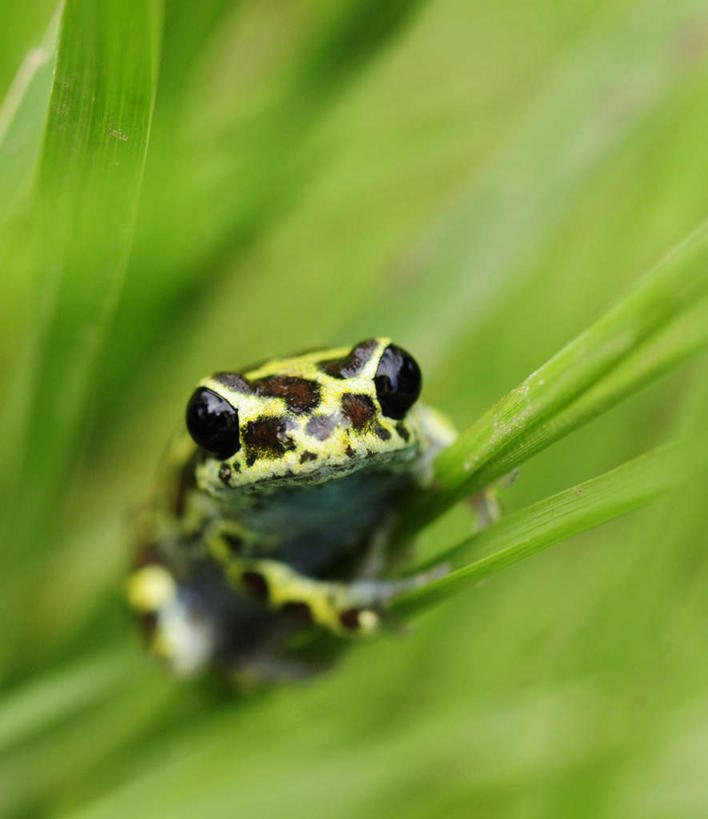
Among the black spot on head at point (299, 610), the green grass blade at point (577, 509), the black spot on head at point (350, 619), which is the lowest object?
the green grass blade at point (577, 509)

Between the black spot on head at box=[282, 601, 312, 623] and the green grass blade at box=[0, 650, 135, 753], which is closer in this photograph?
the black spot on head at box=[282, 601, 312, 623]

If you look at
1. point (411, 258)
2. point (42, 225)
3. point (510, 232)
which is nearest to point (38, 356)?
point (42, 225)

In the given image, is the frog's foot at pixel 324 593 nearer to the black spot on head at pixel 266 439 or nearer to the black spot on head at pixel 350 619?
the black spot on head at pixel 350 619

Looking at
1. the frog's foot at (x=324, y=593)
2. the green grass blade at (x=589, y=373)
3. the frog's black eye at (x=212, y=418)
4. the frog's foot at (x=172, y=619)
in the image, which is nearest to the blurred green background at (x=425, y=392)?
the frog's foot at (x=172, y=619)

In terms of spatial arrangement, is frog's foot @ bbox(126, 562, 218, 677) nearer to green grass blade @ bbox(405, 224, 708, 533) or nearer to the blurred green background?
the blurred green background

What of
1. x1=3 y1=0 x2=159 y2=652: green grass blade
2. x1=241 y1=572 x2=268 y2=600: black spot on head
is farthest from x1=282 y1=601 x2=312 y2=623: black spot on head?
x1=3 y1=0 x2=159 y2=652: green grass blade

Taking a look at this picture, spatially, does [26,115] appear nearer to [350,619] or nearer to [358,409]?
[358,409]
